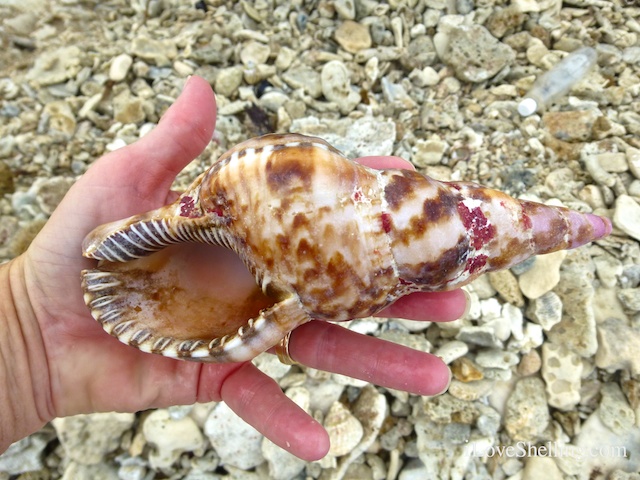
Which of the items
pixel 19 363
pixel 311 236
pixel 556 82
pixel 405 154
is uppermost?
pixel 311 236

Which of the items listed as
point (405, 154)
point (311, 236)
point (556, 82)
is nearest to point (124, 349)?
point (311, 236)

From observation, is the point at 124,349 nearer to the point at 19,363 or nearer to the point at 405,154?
the point at 19,363

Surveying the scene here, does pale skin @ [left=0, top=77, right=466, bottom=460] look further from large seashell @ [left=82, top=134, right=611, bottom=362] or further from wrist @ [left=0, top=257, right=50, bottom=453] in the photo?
large seashell @ [left=82, top=134, right=611, bottom=362]

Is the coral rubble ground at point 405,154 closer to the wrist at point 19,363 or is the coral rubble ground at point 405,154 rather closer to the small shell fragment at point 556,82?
the small shell fragment at point 556,82

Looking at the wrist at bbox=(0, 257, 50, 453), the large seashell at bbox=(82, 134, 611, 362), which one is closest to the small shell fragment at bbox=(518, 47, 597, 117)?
the large seashell at bbox=(82, 134, 611, 362)

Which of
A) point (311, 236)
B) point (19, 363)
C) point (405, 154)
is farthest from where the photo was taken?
point (405, 154)

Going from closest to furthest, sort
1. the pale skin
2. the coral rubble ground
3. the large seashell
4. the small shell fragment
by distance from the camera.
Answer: the large seashell, the pale skin, the coral rubble ground, the small shell fragment

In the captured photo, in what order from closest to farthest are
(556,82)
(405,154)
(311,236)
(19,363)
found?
(311,236)
(19,363)
(405,154)
(556,82)
